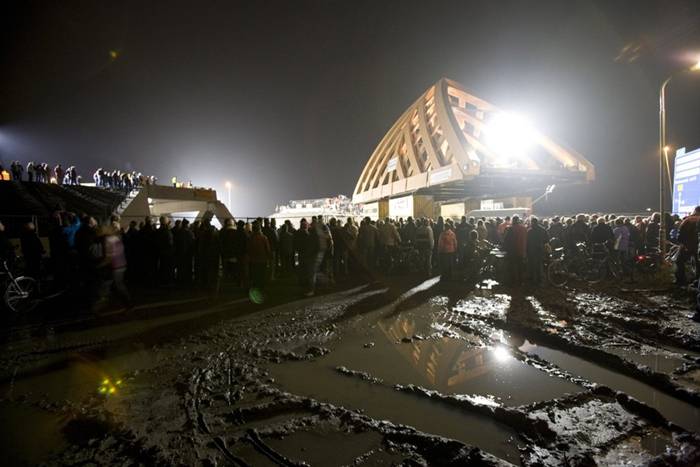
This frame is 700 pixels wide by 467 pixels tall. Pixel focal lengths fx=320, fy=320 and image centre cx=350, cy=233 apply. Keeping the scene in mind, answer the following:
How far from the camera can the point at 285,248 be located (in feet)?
31.8

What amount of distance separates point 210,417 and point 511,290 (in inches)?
293

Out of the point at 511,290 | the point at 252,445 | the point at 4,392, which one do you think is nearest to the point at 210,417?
the point at 252,445

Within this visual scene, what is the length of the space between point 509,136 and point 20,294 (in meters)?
33.1

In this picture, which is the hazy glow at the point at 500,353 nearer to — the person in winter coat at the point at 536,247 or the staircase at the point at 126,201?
the person in winter coat at the point at 536,247

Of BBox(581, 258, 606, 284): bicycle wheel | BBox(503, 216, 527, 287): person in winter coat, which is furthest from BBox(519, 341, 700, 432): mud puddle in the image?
BBox(581, 258, 606, 284): bicycle wheel

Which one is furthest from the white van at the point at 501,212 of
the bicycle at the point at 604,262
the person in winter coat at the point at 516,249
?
the person in winter coat at the point at 516,249

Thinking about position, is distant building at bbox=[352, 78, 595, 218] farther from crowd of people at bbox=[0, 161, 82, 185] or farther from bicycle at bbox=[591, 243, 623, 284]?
crowd of people at bbox=[0, 161, 82, 185]

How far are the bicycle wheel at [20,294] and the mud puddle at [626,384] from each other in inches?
388

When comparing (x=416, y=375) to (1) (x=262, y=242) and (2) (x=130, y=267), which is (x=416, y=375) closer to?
(1) (x=262, y=242)

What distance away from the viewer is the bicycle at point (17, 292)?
6.75m

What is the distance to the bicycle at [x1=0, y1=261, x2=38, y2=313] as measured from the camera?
266 inches

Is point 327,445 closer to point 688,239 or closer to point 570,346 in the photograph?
point 570,346

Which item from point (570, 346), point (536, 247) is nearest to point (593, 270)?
point (536, 247)

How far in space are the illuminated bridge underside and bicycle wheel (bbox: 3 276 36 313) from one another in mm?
19542
